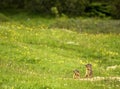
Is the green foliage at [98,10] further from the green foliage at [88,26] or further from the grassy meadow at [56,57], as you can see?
the grassy meadow at [56,57]

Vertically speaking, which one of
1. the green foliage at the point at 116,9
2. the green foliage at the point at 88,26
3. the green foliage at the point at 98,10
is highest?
the green foliage at the point at 88,26

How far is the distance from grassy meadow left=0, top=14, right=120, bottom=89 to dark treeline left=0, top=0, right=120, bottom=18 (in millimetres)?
13461

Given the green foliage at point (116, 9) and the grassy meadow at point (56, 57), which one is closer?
the grassy meadow at point (56, 57)

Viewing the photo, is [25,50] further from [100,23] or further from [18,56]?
[100,23]

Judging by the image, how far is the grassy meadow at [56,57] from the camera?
2000 cm

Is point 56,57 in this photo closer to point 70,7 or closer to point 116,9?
point 70,7

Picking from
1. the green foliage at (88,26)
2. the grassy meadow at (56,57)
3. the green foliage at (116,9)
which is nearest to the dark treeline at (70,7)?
the green foliage at (116,9)

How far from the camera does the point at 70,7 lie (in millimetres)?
63125

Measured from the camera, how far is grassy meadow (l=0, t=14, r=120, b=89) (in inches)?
787

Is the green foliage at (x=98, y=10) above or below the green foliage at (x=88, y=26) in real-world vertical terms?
below

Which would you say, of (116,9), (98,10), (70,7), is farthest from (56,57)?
(98,10)

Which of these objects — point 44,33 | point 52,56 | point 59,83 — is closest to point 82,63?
point 52,56

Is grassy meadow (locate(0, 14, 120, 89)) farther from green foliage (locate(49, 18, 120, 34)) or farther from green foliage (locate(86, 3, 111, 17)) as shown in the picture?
green foliage (locate(86, 3, 111, 17))

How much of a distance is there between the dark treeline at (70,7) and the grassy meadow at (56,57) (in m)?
13.5
